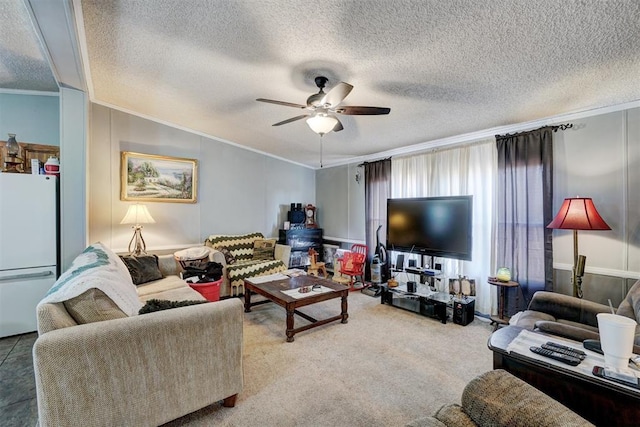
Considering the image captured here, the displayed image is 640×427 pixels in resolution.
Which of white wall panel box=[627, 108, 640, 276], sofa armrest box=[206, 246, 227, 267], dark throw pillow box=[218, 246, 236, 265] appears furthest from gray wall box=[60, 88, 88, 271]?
white wall panel box=[627, 108, 640, 276]

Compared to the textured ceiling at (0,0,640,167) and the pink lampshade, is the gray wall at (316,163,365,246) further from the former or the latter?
the pink lampshade

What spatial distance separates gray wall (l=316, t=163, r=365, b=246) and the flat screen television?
1.10m

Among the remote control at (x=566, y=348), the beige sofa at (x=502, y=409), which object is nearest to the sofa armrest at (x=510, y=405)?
the beige sofa at (x=502, y=409)

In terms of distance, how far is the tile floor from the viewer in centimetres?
181

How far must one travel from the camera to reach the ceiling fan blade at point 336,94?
2.08 meters

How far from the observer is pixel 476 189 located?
366 centimetres

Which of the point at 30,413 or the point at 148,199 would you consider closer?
the point at 30,413

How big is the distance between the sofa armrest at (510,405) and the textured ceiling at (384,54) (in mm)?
2016

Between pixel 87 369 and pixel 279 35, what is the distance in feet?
7.94

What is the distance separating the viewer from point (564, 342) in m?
1.63

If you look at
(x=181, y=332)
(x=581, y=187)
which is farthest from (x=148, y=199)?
(x=581, y=187)

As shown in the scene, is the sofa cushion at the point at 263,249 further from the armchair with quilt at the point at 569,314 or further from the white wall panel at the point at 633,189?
the white wall panel at the point at 633,189

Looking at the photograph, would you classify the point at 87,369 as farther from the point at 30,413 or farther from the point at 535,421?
the point at 535,421

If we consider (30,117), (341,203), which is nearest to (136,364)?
(30,117)
